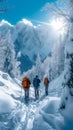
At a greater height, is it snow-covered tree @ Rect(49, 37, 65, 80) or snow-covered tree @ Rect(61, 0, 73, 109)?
snow-covered tree @ Rect(49, 37, 65, 80)

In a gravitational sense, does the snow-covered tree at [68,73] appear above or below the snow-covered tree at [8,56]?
below

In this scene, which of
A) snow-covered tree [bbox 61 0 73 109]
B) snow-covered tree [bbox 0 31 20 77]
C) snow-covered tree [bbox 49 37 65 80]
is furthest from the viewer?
snow-covered tree [bbox 49 37 65 80]

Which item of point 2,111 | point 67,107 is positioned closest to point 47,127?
point 67,107

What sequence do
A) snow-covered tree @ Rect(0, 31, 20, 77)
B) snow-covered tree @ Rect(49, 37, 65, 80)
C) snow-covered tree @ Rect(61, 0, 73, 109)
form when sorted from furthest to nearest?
snow-covered tree @ Rect(49, 37, 65, 80)
snow-covered tree @ Rect(0, 31, 20, 77)
snow-covered tree @ Rect(61, 0, 73, 109)

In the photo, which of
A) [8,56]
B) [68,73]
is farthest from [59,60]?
[68,73]

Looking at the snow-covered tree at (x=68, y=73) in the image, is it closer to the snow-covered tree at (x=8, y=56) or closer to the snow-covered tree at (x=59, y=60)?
the snow-covered tree at (x=8, y=56)

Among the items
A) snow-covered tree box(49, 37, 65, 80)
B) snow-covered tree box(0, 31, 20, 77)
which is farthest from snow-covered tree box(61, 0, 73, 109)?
snow-covered tree box(49, 37, 65, 80)

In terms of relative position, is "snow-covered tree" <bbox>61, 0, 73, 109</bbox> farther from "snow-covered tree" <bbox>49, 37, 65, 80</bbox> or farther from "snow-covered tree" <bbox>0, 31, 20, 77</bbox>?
"snow-covered tree" <bbox>49, 37, 65, 80</bbox>

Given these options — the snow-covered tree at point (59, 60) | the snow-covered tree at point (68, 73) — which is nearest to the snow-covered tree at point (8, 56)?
the snow-covered tree at point (59, 60)

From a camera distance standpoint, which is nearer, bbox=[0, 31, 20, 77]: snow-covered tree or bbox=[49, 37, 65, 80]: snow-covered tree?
bbox=[0, 31, 20, 77]: snow-covered tree

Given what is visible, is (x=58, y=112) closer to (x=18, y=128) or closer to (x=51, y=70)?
(x=18, y=128)

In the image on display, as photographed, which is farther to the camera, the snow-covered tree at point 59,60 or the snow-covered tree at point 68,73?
the snow-covered tree at point 59,60

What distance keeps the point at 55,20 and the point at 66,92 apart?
155 inches

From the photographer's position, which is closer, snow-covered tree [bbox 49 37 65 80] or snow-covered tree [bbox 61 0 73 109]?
snow-covered tree [bbox 61 0 73 109]
